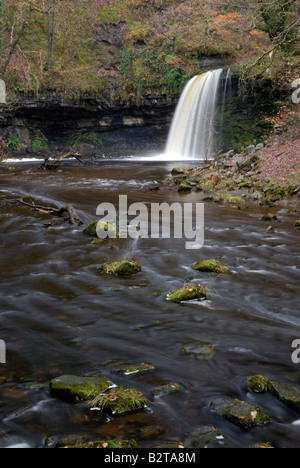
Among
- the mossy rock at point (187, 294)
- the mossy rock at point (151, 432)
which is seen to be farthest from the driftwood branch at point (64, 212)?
the mossy rock at point (151, 432)

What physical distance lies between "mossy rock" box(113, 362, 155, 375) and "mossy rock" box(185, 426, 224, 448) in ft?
2.89

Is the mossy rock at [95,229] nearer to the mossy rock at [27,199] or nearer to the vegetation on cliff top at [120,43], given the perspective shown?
the mossy rock at [27,199]

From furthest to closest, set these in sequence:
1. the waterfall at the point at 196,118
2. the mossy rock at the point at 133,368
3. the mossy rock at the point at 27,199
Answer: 1. the waterfall at the point at 196,118
2. the mossy rock at the point at 27,199
3. the mossy rock at the point at 133,368

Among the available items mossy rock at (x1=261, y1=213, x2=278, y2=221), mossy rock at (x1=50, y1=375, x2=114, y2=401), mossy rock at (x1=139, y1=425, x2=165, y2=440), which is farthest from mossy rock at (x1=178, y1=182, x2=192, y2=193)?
mossy rock at (x1=139, y1=425, x2=165, y2=440)

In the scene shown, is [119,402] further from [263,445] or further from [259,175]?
[259,175]

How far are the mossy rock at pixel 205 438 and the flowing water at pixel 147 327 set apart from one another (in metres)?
0.05

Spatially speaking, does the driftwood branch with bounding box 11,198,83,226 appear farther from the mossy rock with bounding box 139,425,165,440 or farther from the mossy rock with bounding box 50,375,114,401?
the mossy rock with bounding box 139,425,165,440

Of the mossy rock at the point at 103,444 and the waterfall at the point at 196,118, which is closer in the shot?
the mossy rock at the point at 103,444

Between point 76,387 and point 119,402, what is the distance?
0.41 meters

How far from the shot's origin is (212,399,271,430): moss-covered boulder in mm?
2795

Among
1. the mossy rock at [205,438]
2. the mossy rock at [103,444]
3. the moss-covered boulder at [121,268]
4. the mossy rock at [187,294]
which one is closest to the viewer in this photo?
the mossy rock at [103,444]

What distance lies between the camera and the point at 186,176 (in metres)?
16.4

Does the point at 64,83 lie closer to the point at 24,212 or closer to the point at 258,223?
the point at 24,212

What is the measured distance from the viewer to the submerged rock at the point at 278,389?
9.89 feet
